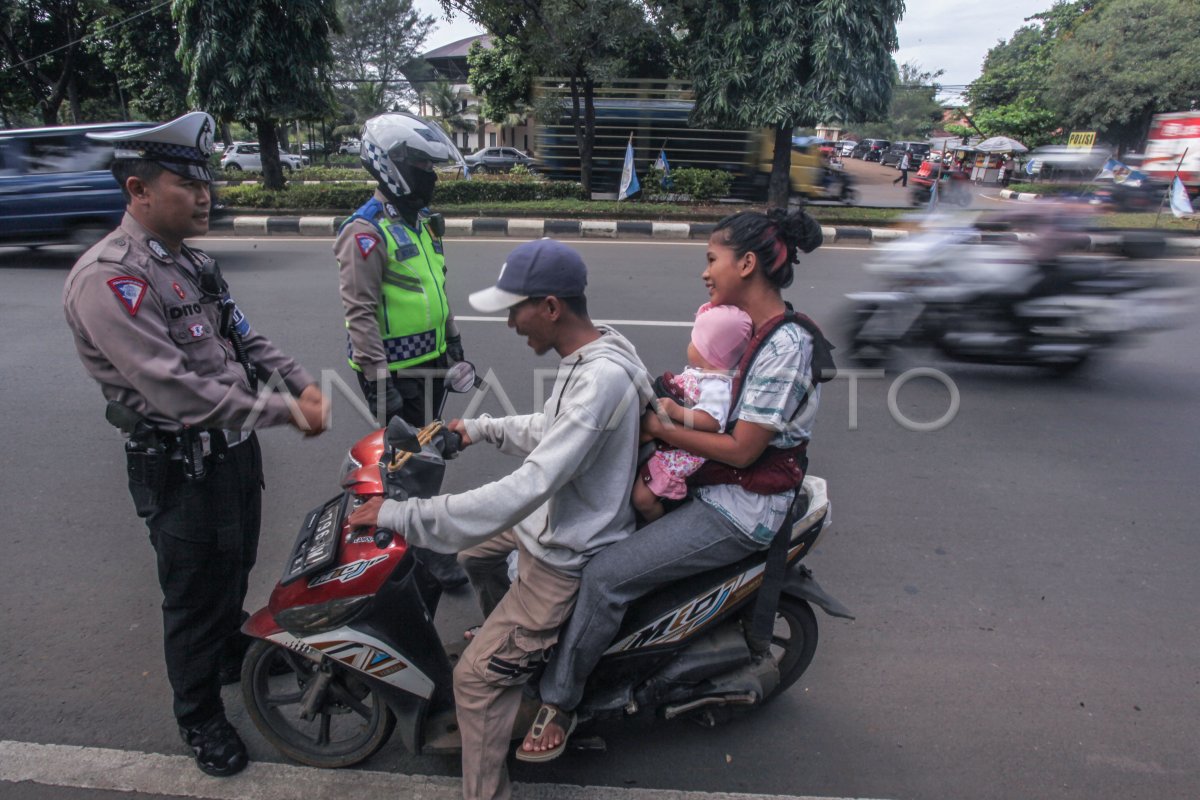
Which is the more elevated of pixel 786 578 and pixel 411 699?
pixel 786 578

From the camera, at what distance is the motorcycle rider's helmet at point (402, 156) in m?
2.72

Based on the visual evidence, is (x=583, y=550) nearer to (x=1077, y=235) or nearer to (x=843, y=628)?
(x=843, y=628)

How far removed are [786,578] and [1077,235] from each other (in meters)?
4.29

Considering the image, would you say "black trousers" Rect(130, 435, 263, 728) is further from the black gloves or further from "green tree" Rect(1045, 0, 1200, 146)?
"green tree" Rect(1045, 0, 1200, 146)

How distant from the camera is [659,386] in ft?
7.17

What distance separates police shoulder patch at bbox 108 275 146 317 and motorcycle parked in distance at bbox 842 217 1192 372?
473 centimetres

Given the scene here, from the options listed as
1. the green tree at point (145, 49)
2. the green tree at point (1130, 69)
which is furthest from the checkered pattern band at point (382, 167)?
the green tree at point (1130, 69)

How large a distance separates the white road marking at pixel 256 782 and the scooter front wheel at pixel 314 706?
51mm

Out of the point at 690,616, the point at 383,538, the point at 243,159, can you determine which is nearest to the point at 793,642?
the point at 690,616

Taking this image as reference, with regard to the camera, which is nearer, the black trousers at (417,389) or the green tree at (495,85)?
the black trousers at (417,389)

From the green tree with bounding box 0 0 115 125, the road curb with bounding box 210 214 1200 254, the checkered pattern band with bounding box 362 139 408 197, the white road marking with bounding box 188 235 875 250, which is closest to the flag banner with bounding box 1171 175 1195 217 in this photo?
the road curb with bounding box 210 214 1200 254

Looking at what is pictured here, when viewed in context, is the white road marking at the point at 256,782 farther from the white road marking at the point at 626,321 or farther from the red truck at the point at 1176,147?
the red truck at the point at 1176,147

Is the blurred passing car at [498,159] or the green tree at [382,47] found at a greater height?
the green tree at [382,47]

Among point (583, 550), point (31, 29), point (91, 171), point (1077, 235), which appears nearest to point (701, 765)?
point (583, 550)
